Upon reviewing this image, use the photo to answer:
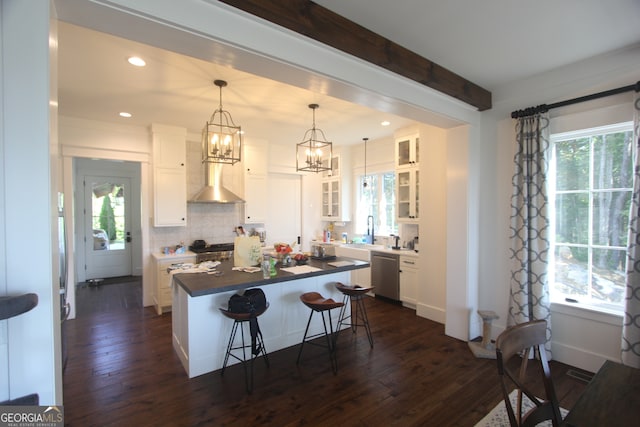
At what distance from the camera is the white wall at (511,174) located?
101 inches

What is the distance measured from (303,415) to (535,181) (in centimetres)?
297

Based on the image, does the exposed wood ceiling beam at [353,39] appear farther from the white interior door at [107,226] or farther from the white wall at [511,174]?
the white interior door at [107,226]

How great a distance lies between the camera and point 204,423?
80.7 inches

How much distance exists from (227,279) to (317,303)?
87 centimetres

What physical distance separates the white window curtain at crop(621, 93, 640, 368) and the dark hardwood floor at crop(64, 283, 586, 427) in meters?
A: 0.48

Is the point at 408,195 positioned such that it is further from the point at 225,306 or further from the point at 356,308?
the point at 225,306

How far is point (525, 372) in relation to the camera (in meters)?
1.31

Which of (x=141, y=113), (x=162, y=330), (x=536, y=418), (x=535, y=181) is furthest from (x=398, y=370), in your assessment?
(x=141, y=113)

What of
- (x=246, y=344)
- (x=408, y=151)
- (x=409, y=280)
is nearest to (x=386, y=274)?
(x=409, y=280)

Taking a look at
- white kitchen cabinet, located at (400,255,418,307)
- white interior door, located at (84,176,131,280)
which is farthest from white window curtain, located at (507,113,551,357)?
white interior door, located at (84,176,131,280)

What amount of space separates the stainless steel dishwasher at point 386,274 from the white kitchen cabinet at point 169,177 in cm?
320

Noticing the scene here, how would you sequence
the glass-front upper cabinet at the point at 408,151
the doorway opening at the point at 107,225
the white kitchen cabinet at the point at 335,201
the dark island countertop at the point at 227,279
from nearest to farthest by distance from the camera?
the dark island countertop at the point at 227,279 → the glass-front upper cabinet at the point at 408,151 → the white kitchen cabinet at the point at 335,201 → the doorway opening at the point at 107,225

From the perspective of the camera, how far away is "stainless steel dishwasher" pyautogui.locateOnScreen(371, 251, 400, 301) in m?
4.54

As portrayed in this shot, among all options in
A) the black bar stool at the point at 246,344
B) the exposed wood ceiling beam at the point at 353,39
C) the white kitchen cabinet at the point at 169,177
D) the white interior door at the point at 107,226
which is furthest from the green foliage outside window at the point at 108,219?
the exposed wood ceiling beam at the point at 353,39
